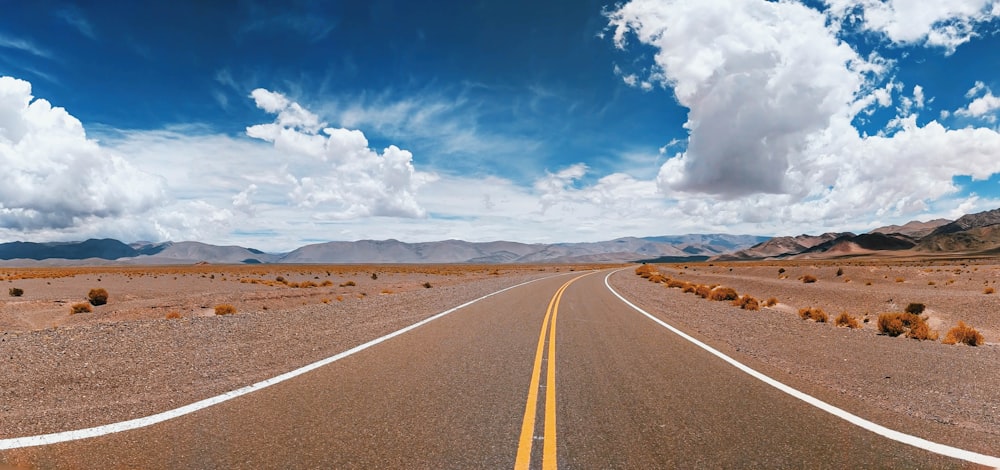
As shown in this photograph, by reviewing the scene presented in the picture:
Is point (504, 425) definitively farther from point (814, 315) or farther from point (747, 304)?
point (747, 304)

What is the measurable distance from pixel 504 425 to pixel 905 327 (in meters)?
14.2

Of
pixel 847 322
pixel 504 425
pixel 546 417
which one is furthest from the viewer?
pixel 847 322

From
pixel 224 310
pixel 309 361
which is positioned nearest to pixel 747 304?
pixel 309 361

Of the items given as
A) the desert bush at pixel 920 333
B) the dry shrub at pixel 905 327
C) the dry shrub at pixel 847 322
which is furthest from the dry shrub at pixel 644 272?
the desert bush at pixel 920 333

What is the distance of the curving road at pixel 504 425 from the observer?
4301 millimetres

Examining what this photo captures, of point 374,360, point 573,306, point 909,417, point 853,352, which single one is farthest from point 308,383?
point 573,306

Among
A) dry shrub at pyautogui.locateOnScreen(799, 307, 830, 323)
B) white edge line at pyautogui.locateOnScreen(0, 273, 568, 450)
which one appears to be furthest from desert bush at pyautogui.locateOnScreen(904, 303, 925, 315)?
white edge line at pyautogui.locateOnScreen(0, 273, 568, 450)

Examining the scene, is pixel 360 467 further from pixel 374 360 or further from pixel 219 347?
pixel 219 347

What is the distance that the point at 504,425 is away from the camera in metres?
5.21

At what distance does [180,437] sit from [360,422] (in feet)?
5.49

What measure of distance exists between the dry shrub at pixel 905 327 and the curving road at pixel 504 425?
25.2 ft

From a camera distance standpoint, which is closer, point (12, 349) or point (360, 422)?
point (360, 422)

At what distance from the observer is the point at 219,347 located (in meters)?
9.62

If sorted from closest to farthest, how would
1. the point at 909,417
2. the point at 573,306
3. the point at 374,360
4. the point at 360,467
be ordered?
the point at 360,467
the point at 909,417
the point at 374,360
the point at 573,306
